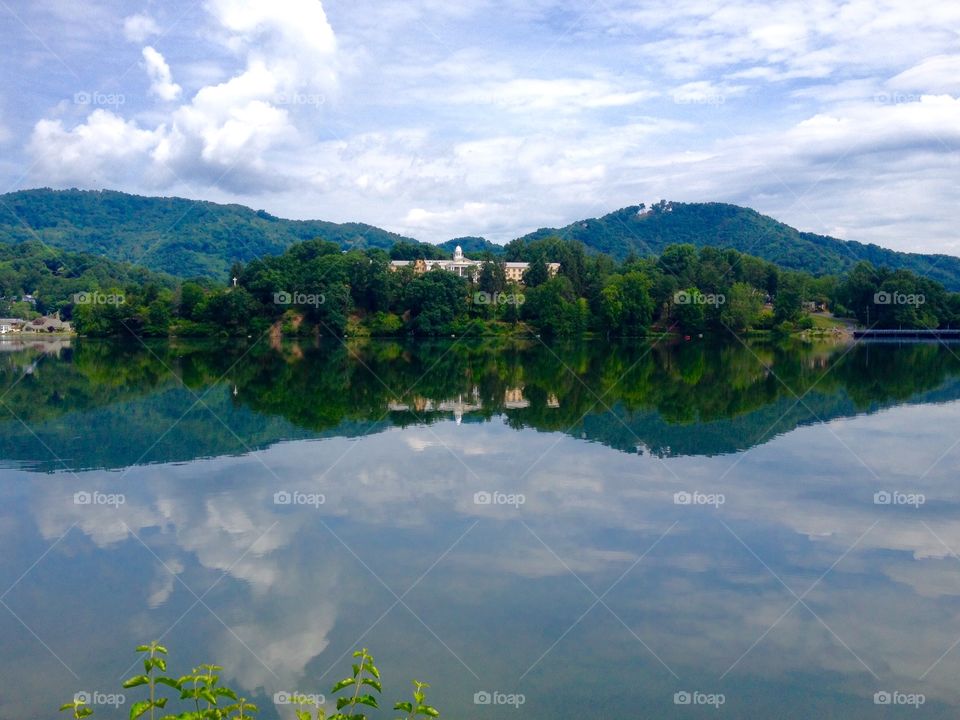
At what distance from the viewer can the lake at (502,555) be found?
8.48 metres

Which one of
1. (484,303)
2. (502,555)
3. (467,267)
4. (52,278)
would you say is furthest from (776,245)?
(502,555)

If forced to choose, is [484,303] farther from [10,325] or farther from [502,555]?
[502,555]

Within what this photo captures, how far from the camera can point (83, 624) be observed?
387 inches

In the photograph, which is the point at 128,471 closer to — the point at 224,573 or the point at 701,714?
the point at 224,573

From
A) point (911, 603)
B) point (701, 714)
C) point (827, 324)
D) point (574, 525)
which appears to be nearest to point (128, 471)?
point (574, 525)

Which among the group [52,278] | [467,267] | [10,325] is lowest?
[10,325]

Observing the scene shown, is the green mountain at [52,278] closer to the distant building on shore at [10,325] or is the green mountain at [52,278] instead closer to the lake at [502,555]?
the distant building on shore at [10,325]

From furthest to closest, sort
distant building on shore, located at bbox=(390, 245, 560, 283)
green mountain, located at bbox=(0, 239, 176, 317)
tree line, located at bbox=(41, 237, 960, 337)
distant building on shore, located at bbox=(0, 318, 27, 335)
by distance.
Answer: green mountain, located at bbox=(0, 239, 176, 317) < distant building on shore, located at bbox=(0, 318, 27, 335) < distant building on shore, located at bbox=(390, 245, 560, 283) < tree line, located at bbox=(41, 237, 960, 337)

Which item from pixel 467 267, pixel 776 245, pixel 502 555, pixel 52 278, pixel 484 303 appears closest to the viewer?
pixel 502 555

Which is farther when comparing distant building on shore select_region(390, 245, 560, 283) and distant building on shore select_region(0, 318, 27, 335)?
distant building on shore select_region(0, 318, 27, 335)

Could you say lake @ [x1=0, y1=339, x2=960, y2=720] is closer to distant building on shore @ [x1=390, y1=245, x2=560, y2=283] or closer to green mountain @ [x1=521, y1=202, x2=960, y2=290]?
distant building on shore @ [x1=390, y1=245, x2=560, y2=283]

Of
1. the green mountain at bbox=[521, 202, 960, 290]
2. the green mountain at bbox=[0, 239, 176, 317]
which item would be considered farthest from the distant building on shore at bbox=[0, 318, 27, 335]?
the green mountain at bbox=[521, 202, 960, 290]

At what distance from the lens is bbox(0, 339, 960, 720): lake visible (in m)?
8.48

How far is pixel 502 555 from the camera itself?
1205 cm
